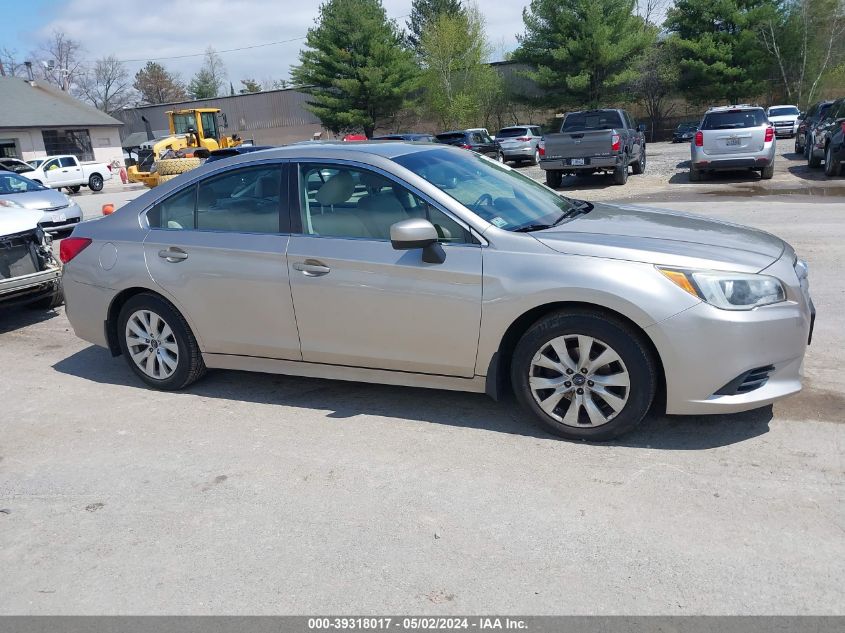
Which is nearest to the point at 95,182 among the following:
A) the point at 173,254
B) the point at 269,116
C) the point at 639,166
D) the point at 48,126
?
the point at 48,126

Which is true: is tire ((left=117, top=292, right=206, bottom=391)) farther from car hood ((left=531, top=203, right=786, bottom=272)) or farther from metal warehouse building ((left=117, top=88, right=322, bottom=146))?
metal warehouse building ((left=117, top=88, right=322, bottom=146))

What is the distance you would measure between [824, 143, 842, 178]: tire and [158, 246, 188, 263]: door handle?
16.9 meters

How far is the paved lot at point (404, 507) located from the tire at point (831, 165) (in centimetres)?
1417

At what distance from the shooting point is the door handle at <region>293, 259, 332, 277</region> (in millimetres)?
4469

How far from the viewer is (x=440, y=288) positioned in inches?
163

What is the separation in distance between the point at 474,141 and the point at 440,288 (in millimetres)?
25109

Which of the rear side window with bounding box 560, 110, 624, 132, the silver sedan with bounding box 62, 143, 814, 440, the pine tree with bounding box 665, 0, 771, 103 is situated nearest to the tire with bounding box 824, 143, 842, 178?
the rear side window with bounding box 560, 110, 624, 132

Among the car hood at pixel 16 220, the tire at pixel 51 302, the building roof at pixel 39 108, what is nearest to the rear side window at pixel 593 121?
the tire at pixel 51 302

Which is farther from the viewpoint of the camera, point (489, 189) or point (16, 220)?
point (16, 220)

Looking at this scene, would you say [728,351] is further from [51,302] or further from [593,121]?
[593,121]

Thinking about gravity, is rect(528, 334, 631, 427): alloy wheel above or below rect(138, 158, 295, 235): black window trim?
below

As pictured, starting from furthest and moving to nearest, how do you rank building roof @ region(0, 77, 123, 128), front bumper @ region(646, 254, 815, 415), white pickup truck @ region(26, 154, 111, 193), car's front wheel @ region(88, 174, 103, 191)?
building roof @ region(0, 77, 123, 128)
car's front wheel @ region(88, 174, 103, 191)
white pickup truck @ region(26, 154, 111, 193)
front bumper @ region(646, 254, 815, 415)
